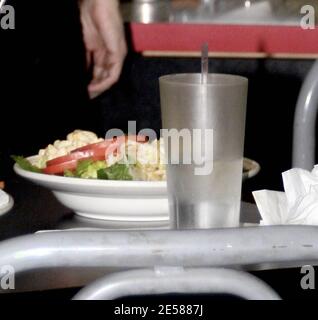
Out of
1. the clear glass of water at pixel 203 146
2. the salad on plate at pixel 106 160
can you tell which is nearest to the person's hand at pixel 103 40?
the salad on plate at pixel 106 160

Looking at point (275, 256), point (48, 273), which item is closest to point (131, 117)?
point (48, 273)

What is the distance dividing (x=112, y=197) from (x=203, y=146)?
181 mm

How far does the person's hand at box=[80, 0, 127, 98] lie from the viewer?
6.35 ft

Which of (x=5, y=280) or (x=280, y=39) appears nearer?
(x=5, y=280)

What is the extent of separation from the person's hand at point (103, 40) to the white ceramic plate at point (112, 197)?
1.00 meters

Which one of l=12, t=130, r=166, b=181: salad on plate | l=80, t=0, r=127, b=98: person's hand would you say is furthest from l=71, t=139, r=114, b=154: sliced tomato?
l=80, t=0, r=127, b=98: person's hand

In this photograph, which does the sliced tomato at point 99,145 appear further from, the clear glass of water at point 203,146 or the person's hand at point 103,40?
the person's hand at point 103,40

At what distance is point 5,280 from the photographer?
69cm

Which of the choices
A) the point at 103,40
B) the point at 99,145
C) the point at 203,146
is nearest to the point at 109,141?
the point at 99,145

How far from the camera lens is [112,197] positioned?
3.17ft

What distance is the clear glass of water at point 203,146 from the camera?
0.81 meters

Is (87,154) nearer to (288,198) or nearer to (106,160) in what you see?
(106,160)

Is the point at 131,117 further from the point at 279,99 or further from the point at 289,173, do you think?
the point at 289,173
